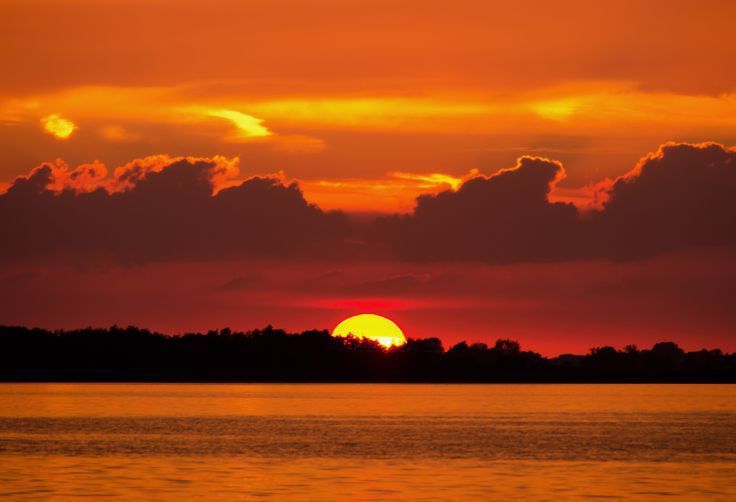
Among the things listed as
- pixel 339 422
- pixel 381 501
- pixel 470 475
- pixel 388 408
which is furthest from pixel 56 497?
pixel 388 408

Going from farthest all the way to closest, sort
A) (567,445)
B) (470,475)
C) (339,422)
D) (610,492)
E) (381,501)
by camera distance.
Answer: (339,422) < (567,445) < (470,475) < (610,492) < (381,501)

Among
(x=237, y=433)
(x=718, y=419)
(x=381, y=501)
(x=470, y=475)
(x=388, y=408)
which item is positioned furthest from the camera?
(x=388, y=408)

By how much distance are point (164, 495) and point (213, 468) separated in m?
14.1

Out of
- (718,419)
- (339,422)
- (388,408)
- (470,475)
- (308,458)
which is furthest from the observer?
(388,408)

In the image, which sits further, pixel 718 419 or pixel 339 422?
pixel 718 419

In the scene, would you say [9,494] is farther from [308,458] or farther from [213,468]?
[308,458]

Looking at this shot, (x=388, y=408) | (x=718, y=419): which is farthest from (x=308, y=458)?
(x=388, y=408)

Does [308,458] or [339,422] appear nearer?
[308,458]

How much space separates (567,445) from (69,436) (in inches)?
1553

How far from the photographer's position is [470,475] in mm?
Answer: 71938

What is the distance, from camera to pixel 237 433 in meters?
116

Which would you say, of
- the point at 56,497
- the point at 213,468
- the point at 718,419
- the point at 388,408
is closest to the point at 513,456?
the point at 213,468

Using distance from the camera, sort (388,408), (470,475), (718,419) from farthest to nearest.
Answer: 1. (388,408)
2. (718,419)
3. (470,475)

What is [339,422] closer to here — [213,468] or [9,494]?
[213,468]
